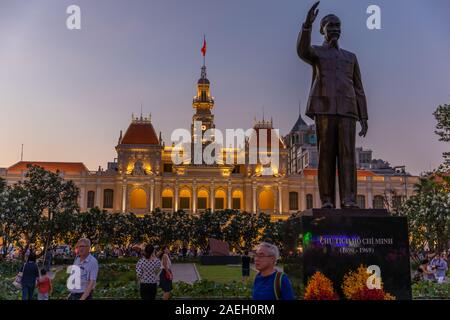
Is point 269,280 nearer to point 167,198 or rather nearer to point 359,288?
point 359,288

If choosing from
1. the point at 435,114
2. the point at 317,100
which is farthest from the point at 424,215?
the point at 317,100

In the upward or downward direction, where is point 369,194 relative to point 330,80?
upward

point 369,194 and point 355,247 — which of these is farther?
point 369,194

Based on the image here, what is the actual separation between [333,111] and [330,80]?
55 centimetres

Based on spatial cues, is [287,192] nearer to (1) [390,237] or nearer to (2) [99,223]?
(2) [99,223]

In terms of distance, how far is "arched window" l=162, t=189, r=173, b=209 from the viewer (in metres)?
72.8

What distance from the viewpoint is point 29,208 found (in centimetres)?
3147

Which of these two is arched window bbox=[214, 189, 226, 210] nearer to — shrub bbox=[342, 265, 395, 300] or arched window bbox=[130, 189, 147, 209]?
arched window bbox=[130, 189, 147, 209]

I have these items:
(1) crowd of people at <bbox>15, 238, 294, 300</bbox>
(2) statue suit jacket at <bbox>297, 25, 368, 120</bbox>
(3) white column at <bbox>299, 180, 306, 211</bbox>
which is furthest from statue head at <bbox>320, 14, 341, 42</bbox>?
(3) white column at <bbox>299, 180, 306, 211</bbox>

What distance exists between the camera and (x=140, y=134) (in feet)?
258

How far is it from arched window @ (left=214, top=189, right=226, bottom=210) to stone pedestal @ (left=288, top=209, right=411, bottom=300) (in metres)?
66.2

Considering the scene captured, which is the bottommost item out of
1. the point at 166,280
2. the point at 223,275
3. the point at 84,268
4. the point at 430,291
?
the point at 223,275

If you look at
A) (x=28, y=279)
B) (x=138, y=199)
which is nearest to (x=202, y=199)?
(x=138, y=199)
